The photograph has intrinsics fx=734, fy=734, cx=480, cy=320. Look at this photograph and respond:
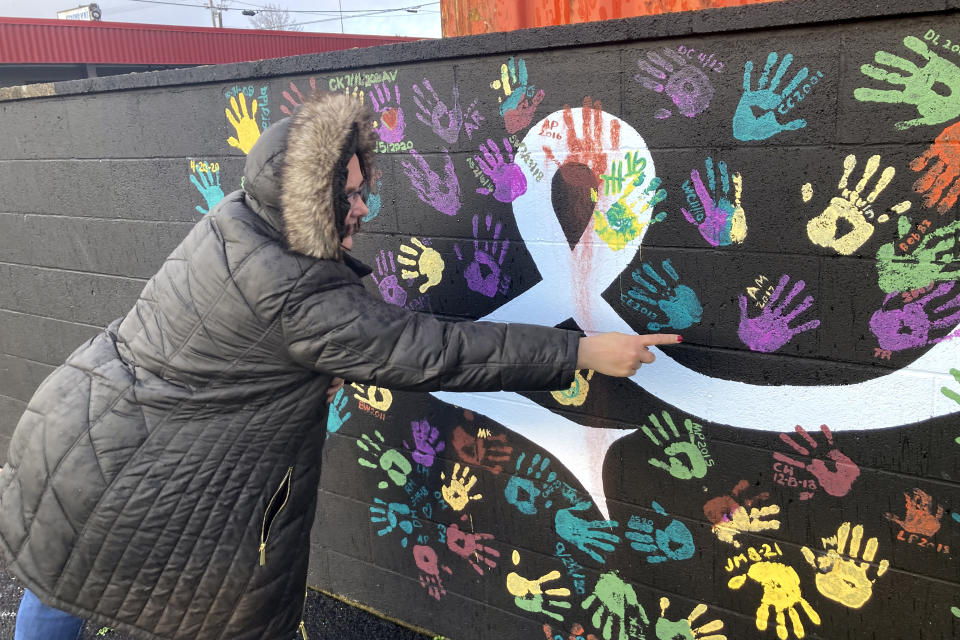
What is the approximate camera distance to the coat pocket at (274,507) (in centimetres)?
206

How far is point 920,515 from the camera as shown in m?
1.81

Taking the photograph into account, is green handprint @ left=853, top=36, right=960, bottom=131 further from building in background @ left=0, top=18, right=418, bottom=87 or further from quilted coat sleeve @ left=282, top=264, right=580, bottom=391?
building in background @ left=0, top=18, right=418, bottom=87

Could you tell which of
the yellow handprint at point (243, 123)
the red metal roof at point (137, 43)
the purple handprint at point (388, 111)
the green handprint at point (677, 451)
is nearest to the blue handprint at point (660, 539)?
the green handprint at point (677, 451)

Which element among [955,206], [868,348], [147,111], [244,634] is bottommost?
[244,634]

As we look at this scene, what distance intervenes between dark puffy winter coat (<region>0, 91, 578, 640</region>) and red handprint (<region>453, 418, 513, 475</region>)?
24.3 inches

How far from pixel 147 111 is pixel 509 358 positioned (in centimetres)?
220

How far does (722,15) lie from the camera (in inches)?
70.1

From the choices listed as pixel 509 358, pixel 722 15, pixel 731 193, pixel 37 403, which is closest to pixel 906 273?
pixel 731 193

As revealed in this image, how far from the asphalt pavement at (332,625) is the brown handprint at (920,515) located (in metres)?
1.83

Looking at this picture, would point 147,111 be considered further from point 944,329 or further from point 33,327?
point 944,329

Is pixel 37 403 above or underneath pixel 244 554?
above

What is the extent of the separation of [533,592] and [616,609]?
321mm

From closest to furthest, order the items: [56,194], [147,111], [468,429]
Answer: [468,429] < [147,111] < [56,194]

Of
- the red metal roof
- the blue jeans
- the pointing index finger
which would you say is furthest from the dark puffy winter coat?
the red metal roof
